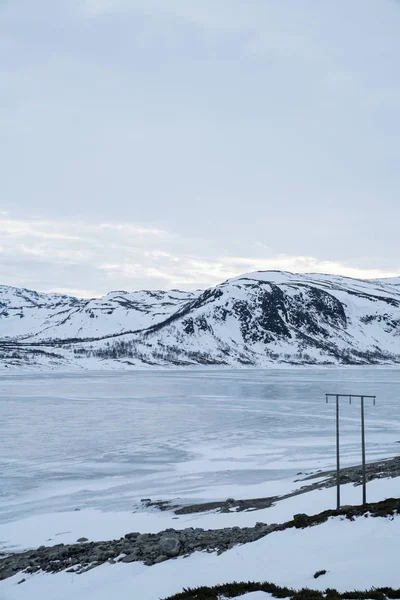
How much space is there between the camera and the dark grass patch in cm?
1182

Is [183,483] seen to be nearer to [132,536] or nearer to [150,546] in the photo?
[132,536]

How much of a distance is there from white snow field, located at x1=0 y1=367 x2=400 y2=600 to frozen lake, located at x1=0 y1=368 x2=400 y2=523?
109 mm

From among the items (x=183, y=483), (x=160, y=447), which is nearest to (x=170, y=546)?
(x=183, y=483)

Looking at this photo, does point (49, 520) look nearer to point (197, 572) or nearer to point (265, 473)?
point (197, 572)

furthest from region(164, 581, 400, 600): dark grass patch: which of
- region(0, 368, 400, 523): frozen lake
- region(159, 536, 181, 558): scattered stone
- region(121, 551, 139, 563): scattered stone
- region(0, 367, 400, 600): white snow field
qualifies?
region(0, 368, 400, 523): frozen lake

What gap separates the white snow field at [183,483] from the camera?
1561 centimetres

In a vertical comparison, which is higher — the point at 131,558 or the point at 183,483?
the point at 131,558

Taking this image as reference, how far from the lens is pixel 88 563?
59.3 feet

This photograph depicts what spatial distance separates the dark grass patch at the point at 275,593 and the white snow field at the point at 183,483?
1.59ft

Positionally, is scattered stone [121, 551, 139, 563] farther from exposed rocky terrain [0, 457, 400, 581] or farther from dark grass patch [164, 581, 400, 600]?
dark grass patch [164, 581, 400, 600]

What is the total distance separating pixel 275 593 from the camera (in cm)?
1284

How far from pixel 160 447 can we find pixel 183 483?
34.4 feet

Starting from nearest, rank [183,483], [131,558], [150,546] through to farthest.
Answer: [131,558], [150,546], [183,483]

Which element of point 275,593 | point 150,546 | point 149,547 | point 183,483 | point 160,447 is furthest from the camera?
point 160,447
